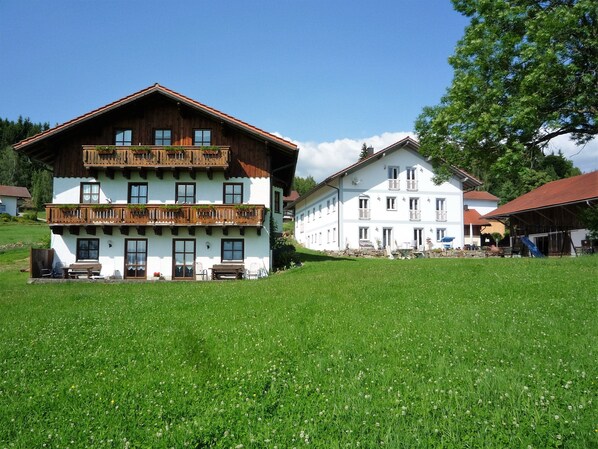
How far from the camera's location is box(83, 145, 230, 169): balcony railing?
25141mm

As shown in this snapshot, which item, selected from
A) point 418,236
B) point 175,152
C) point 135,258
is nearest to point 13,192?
point 135,258

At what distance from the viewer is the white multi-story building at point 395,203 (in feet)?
140

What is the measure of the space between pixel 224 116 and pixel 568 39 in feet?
57.6

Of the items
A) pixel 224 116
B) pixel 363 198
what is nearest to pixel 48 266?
pixel 224 116

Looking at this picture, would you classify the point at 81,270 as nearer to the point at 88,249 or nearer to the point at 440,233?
the point at 88,249

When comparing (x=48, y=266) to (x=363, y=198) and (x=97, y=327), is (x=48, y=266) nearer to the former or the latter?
(x=97, y=327)

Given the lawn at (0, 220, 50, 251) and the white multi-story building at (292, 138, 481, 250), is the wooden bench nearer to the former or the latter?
the white multi-story building at (292, 138, 481, 250)

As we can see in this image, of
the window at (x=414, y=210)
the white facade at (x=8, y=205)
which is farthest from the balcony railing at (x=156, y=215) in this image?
the white facade at (x=8, y=205)

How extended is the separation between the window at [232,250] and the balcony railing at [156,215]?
6.18ft

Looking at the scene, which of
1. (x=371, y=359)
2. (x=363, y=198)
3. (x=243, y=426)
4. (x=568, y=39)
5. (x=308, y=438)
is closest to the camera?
(x=308, y=438)

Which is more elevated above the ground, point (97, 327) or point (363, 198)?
point (363, 198)

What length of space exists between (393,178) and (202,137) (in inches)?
907

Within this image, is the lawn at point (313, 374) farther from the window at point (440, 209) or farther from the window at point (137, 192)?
the window at point (440, 209)

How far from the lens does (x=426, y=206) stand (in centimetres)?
4419
